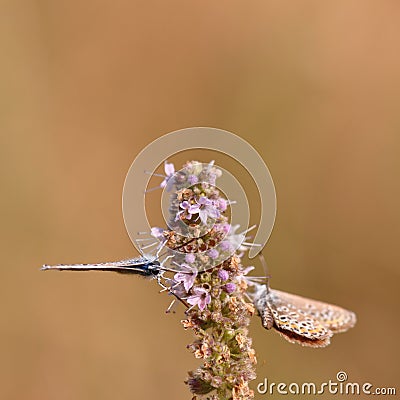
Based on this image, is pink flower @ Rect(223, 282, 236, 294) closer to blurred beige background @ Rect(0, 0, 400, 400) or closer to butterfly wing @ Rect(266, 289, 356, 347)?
butterfly wing @ Rect(266, 289, 356, 347)

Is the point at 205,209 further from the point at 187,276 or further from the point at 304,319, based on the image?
the point at 304,319

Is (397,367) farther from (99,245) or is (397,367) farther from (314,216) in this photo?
(99,245)

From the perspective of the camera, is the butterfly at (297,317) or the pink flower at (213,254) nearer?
the pink flower at (213,254)

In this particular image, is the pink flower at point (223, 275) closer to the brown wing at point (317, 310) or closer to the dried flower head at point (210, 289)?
the dried flower head at point (210, 289)

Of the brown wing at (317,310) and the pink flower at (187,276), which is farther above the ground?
the brown wing at (317,310)

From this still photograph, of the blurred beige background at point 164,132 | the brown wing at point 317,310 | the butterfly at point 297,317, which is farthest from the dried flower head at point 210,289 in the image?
the blurred beige background at point 164,132

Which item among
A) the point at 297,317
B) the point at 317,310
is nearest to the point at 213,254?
the point at 297,317
